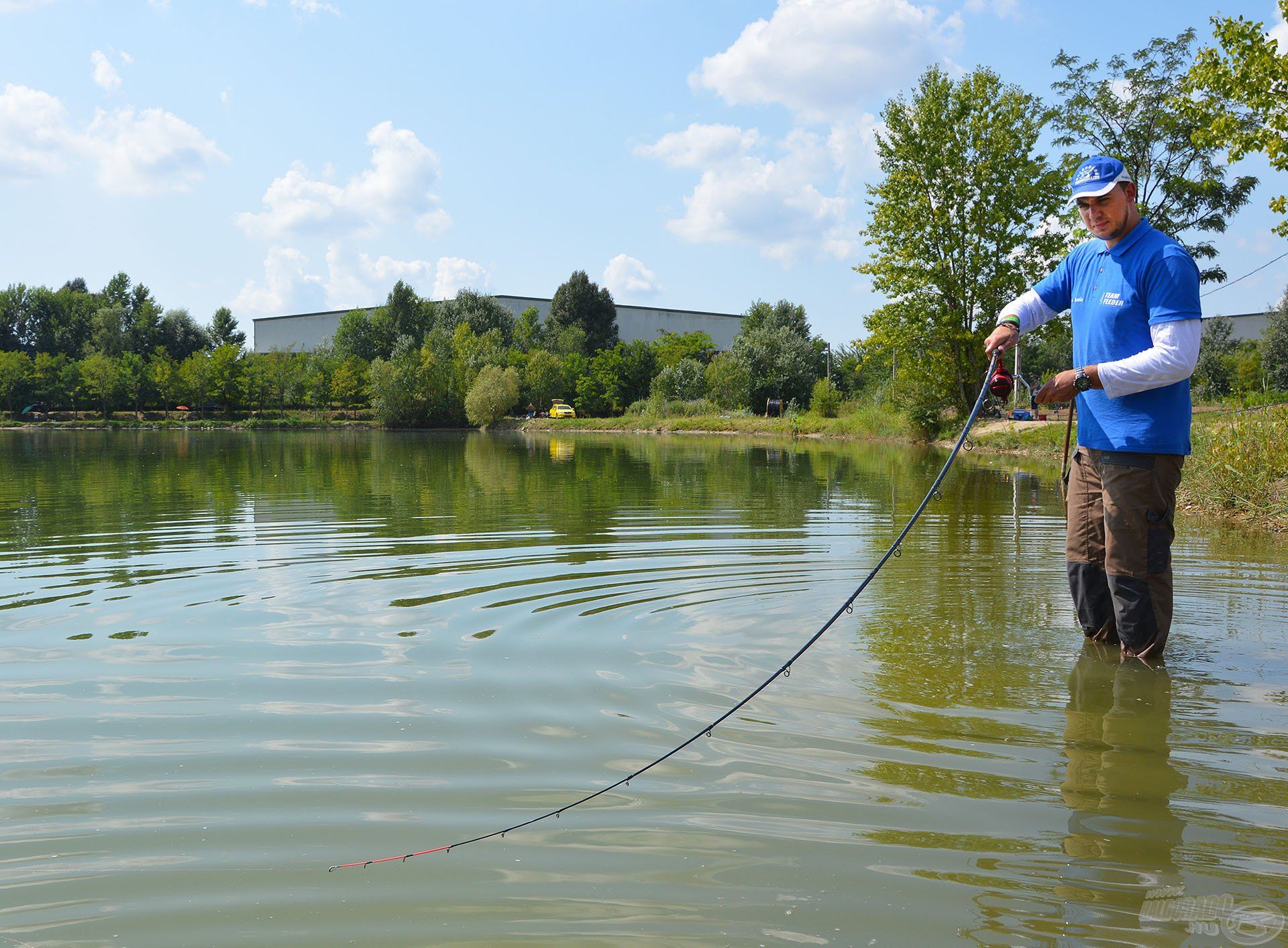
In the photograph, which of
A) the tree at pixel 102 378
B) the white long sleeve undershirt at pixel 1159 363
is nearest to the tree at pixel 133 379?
the tree at pixel 102 378

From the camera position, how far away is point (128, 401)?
82.9 metres

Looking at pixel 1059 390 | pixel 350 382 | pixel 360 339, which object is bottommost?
pixel 1059 390

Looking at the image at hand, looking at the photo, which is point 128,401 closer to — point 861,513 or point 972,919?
point 861,513

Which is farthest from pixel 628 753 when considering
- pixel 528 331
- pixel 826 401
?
pixel 528 331

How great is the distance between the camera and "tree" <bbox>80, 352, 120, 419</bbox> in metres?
80.4

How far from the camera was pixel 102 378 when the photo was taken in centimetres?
8044

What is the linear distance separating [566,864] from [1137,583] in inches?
138

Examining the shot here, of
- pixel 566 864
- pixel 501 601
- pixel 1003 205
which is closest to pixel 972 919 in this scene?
pixel 566 864

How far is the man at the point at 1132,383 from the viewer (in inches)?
180

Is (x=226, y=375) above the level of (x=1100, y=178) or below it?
above

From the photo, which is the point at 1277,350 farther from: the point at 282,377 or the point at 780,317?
the point at 282,377

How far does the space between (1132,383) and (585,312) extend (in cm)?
9124

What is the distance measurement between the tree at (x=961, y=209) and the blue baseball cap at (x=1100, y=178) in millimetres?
30154

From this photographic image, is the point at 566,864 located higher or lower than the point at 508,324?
lower
